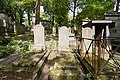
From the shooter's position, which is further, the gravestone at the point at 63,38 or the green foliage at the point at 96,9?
the green foliage at the point at 96,9

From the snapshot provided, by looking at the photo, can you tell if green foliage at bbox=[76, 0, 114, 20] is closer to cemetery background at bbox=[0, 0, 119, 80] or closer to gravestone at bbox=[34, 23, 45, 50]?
cemetery background at bbox=[0, 0, 119, 80]

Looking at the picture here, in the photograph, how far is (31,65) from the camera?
6.70 meters

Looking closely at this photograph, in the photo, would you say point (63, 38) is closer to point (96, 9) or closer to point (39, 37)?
point (39, 37)

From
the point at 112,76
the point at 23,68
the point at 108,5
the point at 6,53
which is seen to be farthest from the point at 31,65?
the point at 108,5

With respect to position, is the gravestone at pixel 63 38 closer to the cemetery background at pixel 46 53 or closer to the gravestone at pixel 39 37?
the cemetery background at pixel 46 53

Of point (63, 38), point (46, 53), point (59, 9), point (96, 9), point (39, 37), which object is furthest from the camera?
point (59, 9)

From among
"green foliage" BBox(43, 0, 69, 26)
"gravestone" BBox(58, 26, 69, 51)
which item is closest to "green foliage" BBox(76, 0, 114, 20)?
"green foliage" BBox(43, 0, 69, 26)

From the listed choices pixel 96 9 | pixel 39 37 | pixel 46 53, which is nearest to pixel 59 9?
pixel 96 9

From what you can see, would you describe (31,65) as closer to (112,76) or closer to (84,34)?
(112,76)

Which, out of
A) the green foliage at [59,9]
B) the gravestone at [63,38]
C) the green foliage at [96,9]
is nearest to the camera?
the gravestone at [63,38]

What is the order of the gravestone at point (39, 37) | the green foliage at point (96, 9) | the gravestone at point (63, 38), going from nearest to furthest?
the gravestone at point (63, 38) < the gravestone at point (39, 37) < the green foliage at point (96, 9)

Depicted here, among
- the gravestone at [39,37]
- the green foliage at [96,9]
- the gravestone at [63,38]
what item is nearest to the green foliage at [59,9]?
the green foliage at [96,9]

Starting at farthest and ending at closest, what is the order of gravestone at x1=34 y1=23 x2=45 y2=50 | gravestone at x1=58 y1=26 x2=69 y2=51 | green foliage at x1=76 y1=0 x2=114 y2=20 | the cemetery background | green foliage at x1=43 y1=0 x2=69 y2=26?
green foliage at x1=43 y1=0 x2=69 y2=26, green foliage at x1=76 y1=0 x2=114 y2=20, gravestone at x1=34 y1=23 x2=45 y2=50, gravestone at x1=58 y1=26 x2=69 y2=51, the cemetery background

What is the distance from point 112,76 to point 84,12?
16.2 metres
